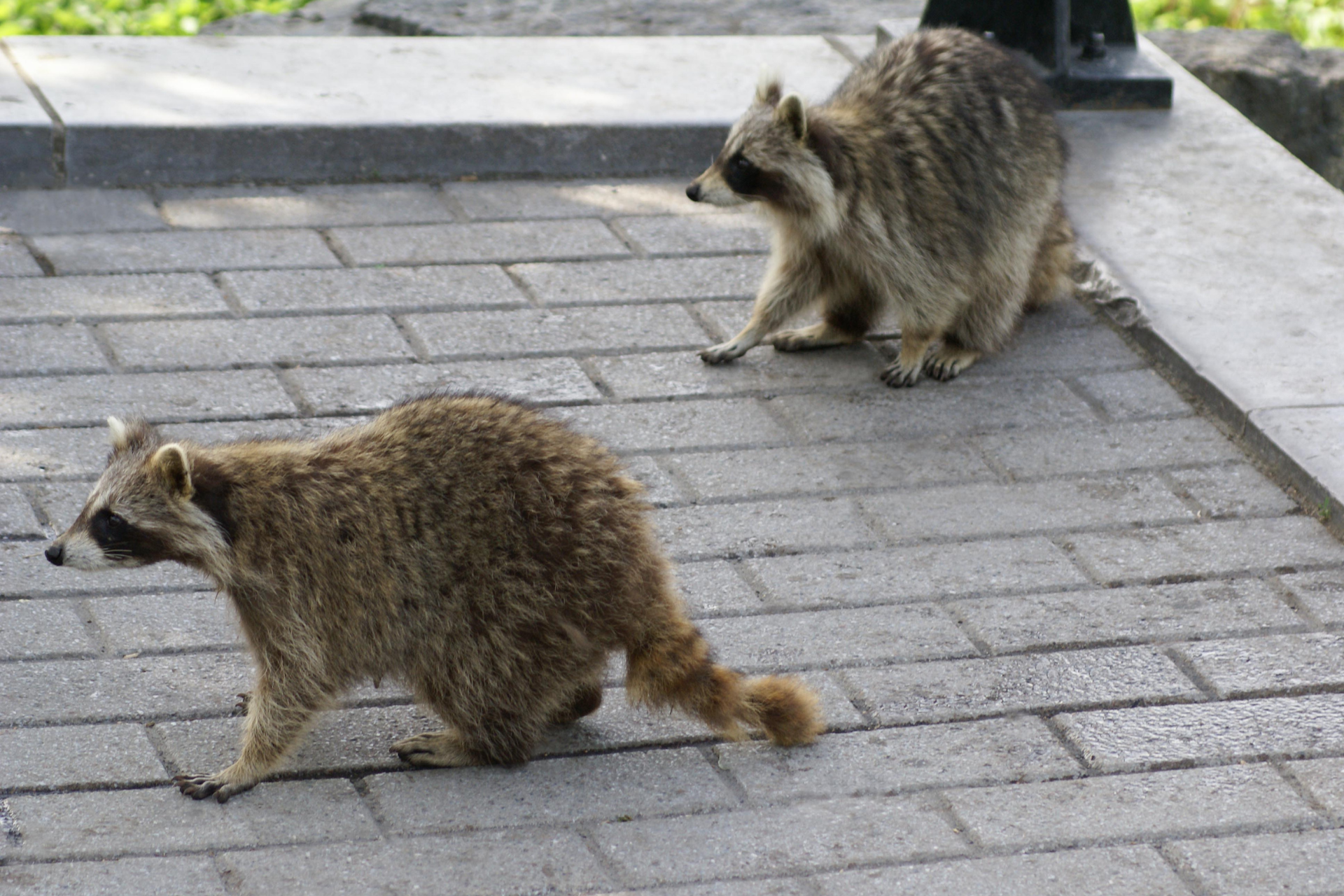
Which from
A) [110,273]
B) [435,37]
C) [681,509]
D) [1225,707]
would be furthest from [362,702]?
[435,37]

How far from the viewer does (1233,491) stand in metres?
4.22

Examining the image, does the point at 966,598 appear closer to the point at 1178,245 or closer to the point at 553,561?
the point at 553,561

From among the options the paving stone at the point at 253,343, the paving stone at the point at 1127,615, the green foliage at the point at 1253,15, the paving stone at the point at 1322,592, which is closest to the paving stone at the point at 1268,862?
the paving stone at the point at 1127,615

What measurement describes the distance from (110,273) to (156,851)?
8.32 ft

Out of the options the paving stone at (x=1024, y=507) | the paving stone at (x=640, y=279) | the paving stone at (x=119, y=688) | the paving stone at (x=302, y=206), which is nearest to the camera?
the paving stone at (x=119, y=688)

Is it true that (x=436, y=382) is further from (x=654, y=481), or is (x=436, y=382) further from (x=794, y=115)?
(x=794, y=115)

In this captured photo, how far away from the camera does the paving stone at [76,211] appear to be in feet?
16.9

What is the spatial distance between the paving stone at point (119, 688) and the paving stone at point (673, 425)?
1.25 m

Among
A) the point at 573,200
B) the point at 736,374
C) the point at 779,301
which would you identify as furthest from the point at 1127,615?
the point at 573,200

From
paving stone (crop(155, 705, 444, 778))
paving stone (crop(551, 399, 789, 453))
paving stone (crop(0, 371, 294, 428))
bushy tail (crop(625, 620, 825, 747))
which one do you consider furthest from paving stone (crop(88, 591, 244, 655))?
paving stone (crop(551, 399, 789, 453))

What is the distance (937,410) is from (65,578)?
2411 millimetres

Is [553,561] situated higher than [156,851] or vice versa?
[553,561]

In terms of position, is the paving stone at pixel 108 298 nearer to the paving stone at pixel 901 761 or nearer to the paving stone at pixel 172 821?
the paving stone at pixel 172 821

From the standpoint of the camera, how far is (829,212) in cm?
482
